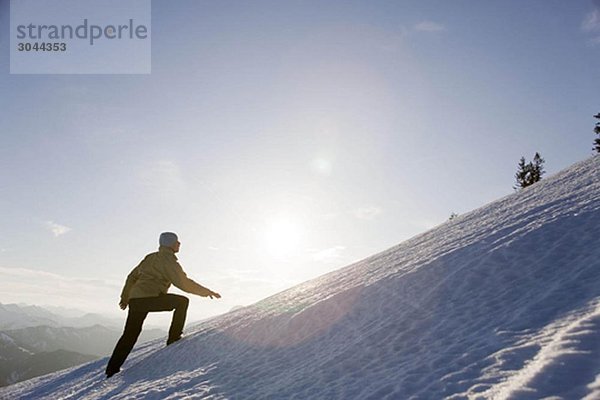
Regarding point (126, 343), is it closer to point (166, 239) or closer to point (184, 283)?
point (184, 283)

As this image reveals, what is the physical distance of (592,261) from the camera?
3.30m

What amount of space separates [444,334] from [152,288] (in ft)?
16.2

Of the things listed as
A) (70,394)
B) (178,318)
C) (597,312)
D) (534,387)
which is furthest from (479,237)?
(70,394)

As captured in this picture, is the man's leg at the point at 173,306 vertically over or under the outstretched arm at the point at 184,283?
under

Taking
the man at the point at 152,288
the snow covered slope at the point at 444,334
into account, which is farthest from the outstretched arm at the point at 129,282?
the snow covered slope at the point at 444,334

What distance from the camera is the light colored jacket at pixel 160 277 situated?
21.0 ft

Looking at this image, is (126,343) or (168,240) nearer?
(126,343)

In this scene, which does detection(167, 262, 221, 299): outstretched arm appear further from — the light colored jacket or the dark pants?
the dark pants

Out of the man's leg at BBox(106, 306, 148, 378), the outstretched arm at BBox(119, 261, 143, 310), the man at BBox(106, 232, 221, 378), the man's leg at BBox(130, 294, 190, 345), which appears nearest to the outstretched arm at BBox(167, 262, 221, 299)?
the man at BBox(106, 232, 221, 378)

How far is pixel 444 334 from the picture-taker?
119 inches

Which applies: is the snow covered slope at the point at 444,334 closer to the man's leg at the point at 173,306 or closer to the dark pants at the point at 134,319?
the dark pants at the point at 134,319

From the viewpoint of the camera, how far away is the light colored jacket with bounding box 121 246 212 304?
21.0 ft

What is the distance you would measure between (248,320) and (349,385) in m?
3.65

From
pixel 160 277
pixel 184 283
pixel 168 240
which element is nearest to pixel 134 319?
pixel 160 277
